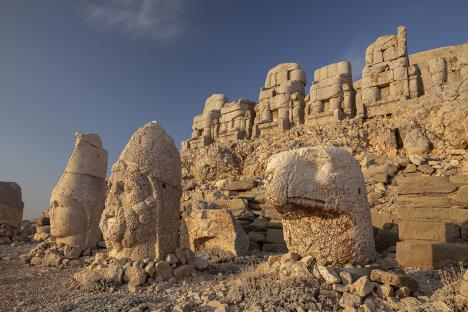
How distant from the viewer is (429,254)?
4.31 m

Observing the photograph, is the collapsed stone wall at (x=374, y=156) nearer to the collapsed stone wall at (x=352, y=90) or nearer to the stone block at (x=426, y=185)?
the stone block at (x=426, y=185)

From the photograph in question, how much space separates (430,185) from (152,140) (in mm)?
4894

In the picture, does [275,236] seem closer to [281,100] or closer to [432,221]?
[432,221]

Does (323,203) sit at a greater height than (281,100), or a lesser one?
lesser

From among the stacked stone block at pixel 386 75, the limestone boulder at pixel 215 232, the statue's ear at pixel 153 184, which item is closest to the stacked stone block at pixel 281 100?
the stacked stone block at pixel 386 75

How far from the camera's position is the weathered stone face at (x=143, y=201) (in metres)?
4.43

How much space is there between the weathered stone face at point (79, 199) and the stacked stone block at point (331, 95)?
10445 millimetres

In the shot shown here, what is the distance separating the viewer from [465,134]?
10.1 m

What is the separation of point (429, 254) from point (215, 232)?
3622mm

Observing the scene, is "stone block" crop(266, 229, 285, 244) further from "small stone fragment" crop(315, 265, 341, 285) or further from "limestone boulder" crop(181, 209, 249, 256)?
"small stone fragment" crop(315, 265, 341, 285)

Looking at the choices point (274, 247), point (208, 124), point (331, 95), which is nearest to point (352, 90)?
point (331, 95)

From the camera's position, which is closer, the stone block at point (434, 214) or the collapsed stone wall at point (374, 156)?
the stone block at point (434, 214)

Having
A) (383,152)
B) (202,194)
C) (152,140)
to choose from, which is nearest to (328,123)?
(383,152)

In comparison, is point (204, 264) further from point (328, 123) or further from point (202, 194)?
point (328, 123)
